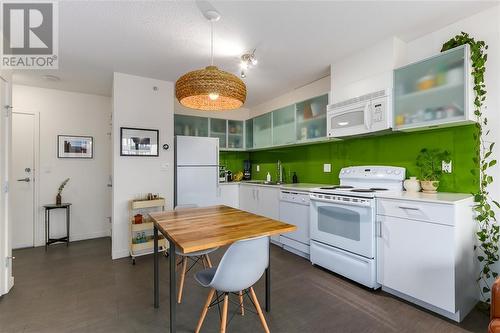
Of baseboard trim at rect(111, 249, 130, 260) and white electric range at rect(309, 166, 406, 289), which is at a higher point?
white electric range at rect(309, 166, 406, 289)

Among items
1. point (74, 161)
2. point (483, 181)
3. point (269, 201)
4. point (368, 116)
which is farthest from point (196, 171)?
point (483, 181)

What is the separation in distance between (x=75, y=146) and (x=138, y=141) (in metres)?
1.52

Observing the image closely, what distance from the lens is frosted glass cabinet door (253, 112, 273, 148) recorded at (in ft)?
14.1

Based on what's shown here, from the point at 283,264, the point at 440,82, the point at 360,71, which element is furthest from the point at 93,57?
the point at 440,82

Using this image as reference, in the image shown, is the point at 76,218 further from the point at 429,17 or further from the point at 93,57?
the point at 429,17

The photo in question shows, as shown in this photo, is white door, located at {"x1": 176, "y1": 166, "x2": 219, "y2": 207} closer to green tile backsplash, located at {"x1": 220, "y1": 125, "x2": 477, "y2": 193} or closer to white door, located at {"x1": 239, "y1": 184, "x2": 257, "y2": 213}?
white door, located at {"x1": 239, "y1": 184, "x2": 257, "y2": 213}

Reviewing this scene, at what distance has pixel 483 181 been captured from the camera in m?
2.03

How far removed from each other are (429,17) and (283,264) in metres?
2.96

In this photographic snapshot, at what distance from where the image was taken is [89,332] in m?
1.73

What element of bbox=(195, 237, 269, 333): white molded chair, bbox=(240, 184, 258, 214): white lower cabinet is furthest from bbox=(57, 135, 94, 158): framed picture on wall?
bbox=(195, 237, 269, 333): white molded chair

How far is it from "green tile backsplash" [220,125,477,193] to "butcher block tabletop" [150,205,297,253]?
1.76 metres

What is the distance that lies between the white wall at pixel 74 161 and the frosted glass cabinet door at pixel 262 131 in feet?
8.86

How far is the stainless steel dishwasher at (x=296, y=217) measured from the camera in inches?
121

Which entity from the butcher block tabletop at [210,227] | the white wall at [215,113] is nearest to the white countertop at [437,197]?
the butcher block tabletop at [210,227]
